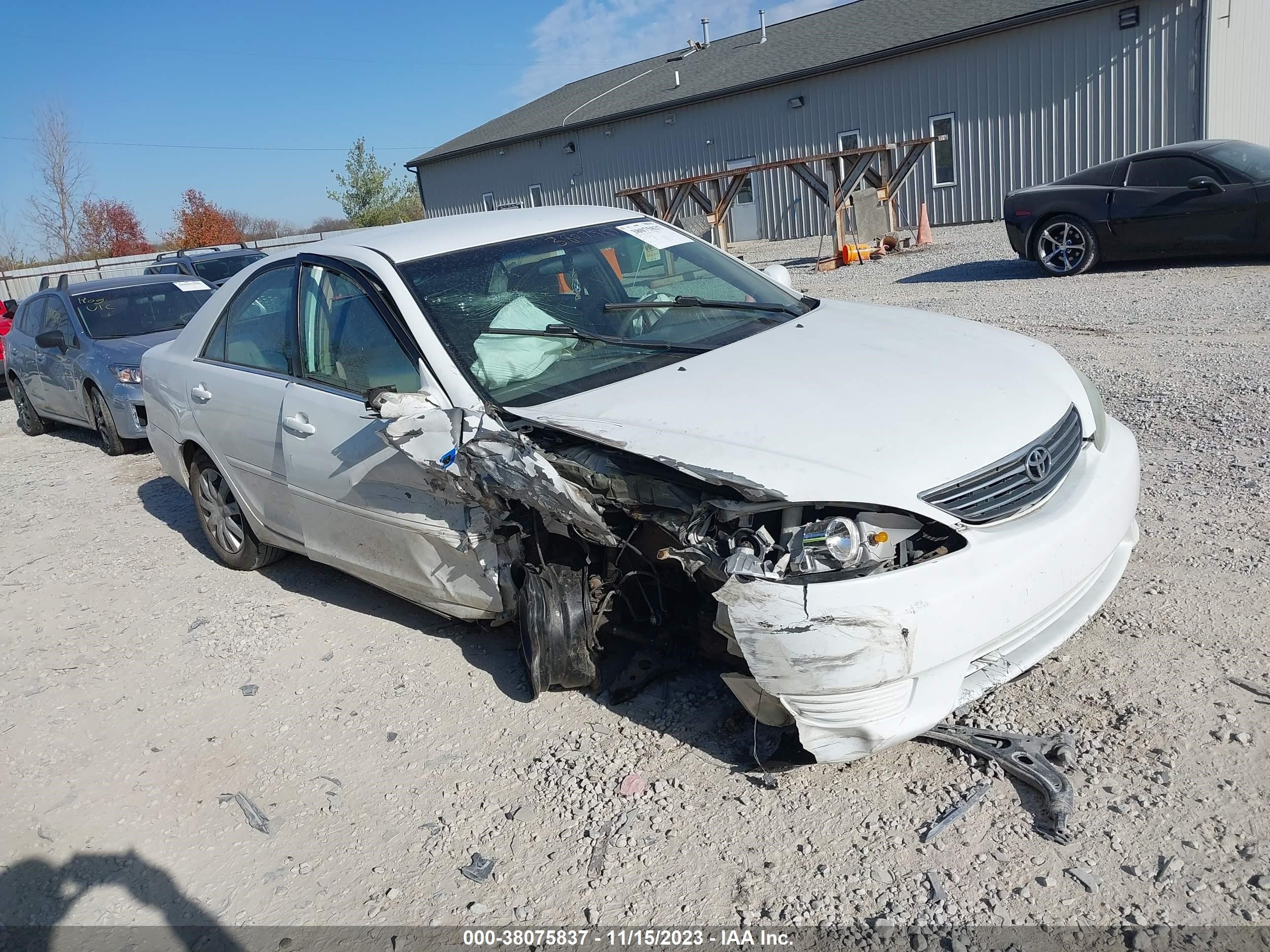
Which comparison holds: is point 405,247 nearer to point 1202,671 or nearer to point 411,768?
point 411,768

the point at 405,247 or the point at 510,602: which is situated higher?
the point at 405,247

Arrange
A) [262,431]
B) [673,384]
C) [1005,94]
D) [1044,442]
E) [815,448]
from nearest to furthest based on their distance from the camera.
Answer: [815,448], [1044,442], [673,384], [262,431], [1005,94]

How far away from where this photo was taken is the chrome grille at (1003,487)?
2.80 m

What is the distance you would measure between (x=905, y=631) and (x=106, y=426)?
858cm

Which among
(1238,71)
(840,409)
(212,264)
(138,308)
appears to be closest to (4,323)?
(212,264)

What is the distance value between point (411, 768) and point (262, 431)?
1.87 metres

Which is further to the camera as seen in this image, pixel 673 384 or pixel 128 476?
pixel 128 476

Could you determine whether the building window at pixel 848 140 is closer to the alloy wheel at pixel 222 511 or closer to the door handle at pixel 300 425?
the alloy wheel at pixel 222 511

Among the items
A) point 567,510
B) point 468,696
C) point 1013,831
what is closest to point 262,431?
point 468,696

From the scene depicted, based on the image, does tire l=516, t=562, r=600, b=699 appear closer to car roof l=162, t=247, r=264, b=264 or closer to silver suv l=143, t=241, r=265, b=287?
silver suv l=143, t=241, r=265, b=287

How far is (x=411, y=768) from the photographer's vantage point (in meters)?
3.45

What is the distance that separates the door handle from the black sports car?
1001 cm

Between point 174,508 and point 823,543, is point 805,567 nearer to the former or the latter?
point 823,543

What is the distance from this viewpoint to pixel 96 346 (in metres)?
9.15
